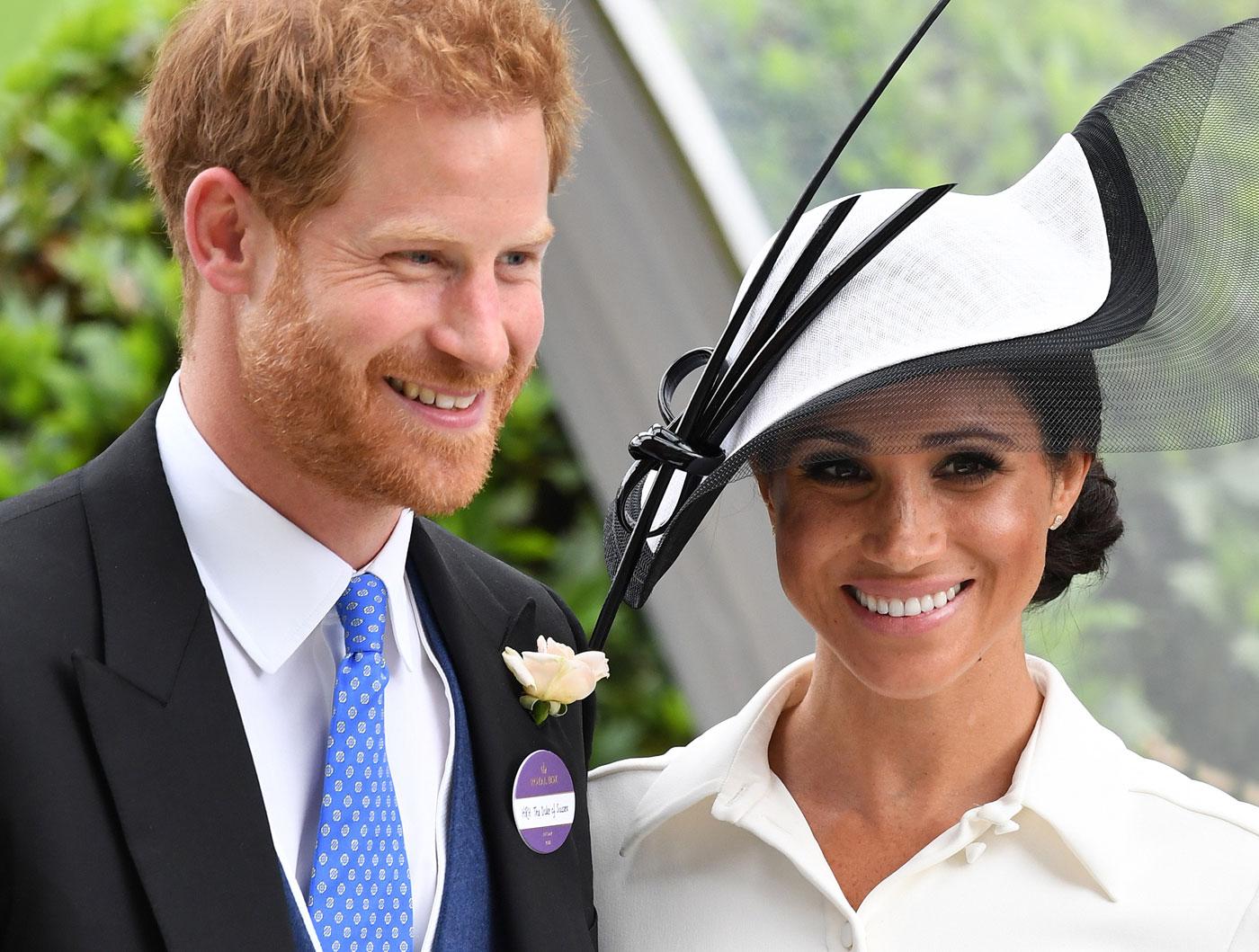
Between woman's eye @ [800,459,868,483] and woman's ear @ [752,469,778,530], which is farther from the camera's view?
woman's ear @ [752,469,778,530]

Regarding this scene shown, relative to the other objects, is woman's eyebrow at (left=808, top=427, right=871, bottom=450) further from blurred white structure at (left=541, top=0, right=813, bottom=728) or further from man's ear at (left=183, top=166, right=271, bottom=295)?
blurred white structure at (left=541, top=0, right=813, bottom=728)

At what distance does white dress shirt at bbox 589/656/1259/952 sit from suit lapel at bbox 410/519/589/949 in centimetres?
15

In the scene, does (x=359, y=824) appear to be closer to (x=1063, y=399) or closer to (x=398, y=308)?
(x=398, y=308)

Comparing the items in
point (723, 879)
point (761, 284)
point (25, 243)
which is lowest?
point (723, 879)

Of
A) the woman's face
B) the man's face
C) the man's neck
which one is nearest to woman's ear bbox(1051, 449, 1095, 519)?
the woman's face

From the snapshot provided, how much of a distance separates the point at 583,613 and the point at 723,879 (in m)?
2.08

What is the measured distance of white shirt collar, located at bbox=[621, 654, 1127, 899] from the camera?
6.01 ft

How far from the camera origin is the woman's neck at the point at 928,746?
198 cm

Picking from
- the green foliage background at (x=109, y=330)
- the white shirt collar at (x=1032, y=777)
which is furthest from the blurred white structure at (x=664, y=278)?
the white shirt collar at (x=1032, y=777)

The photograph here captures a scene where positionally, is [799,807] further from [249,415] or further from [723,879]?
[249,415]

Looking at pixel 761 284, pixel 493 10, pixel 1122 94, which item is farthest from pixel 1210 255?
pixel 493 10

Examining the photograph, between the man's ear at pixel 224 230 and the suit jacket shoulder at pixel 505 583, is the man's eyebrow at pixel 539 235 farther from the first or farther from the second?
the suit jacket shoulder at pixel 505 583

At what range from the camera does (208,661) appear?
1634mm

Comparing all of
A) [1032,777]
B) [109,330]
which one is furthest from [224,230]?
[109,330]
